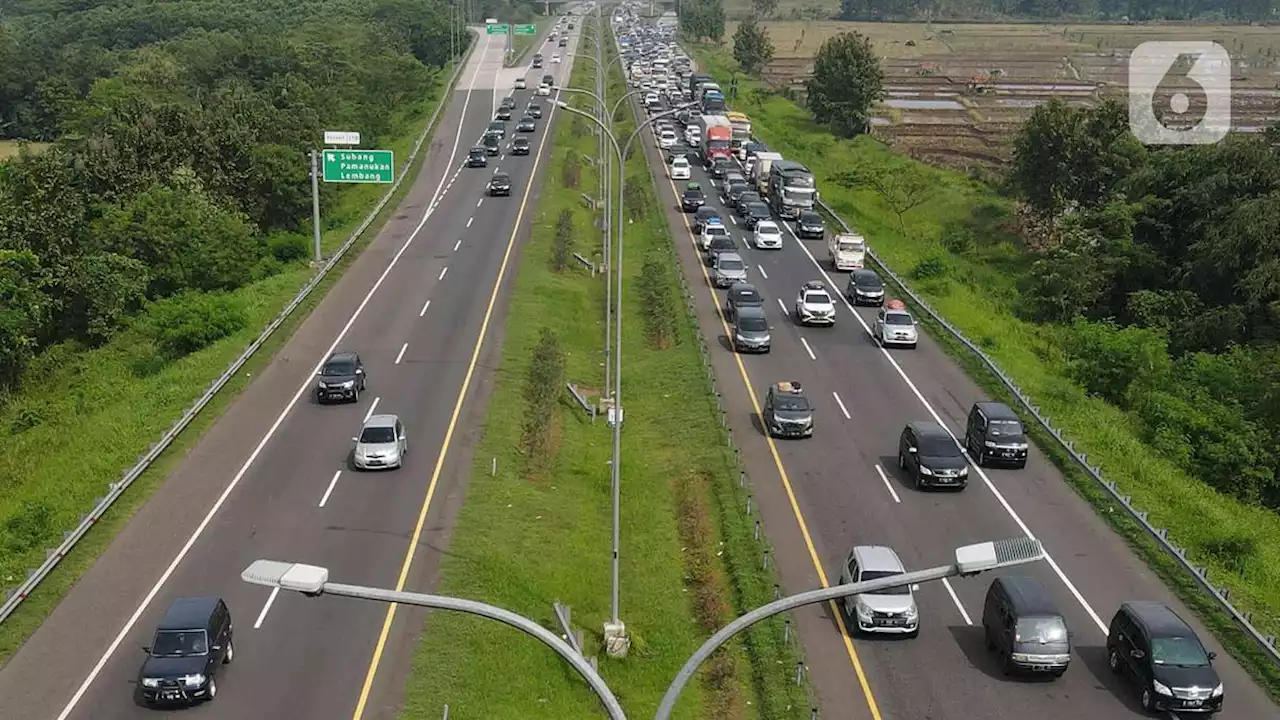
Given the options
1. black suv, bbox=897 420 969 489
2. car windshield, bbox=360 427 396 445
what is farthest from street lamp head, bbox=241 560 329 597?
black suv, bbox=897 420 969 489

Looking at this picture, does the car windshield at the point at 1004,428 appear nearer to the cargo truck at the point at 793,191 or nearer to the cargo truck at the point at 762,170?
the cargo truck at the point at 793,191

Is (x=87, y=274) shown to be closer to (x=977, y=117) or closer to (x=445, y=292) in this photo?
(x=445, y=292)

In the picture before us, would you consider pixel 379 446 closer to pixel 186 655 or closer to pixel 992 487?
pixel 186 655

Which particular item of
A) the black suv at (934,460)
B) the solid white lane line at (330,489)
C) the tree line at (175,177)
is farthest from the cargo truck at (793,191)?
Answer: the solid white lane line at (330,489)

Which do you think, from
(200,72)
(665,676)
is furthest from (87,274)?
(200,72)

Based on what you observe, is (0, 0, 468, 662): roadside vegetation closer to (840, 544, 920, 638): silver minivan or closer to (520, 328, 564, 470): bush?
(520, 328, 564, 470): bush
